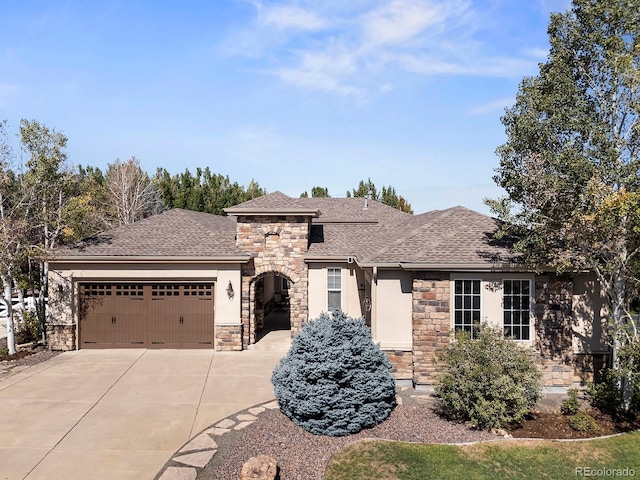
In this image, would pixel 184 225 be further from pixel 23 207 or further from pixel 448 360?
pixel 448 360

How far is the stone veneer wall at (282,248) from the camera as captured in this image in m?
15.0

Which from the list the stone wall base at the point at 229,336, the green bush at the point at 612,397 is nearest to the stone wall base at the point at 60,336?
the stone wall base at the point at 229,336

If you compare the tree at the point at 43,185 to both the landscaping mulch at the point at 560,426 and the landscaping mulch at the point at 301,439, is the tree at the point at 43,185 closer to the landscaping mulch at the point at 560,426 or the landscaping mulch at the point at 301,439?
the landscaping mulch at the point at 301,439

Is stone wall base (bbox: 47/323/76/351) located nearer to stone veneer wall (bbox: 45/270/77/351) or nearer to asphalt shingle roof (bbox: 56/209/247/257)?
stone veneer wall (bbox: 45/270/77/351)

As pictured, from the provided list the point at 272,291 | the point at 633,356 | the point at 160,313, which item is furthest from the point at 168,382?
the point at 272,291

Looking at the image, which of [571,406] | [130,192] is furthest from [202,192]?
[571,406]

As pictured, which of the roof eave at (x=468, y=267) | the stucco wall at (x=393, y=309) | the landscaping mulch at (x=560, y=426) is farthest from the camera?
the stucco wall at (x=393, y=309)

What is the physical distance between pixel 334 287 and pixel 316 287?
655 mm

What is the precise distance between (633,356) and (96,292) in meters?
14.8

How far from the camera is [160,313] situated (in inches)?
560

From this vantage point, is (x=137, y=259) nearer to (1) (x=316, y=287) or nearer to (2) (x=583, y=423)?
(1) (x=316, y=287)

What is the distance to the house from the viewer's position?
33.9 feet

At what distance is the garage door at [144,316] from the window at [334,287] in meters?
4.14

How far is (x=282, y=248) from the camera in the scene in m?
15.2
